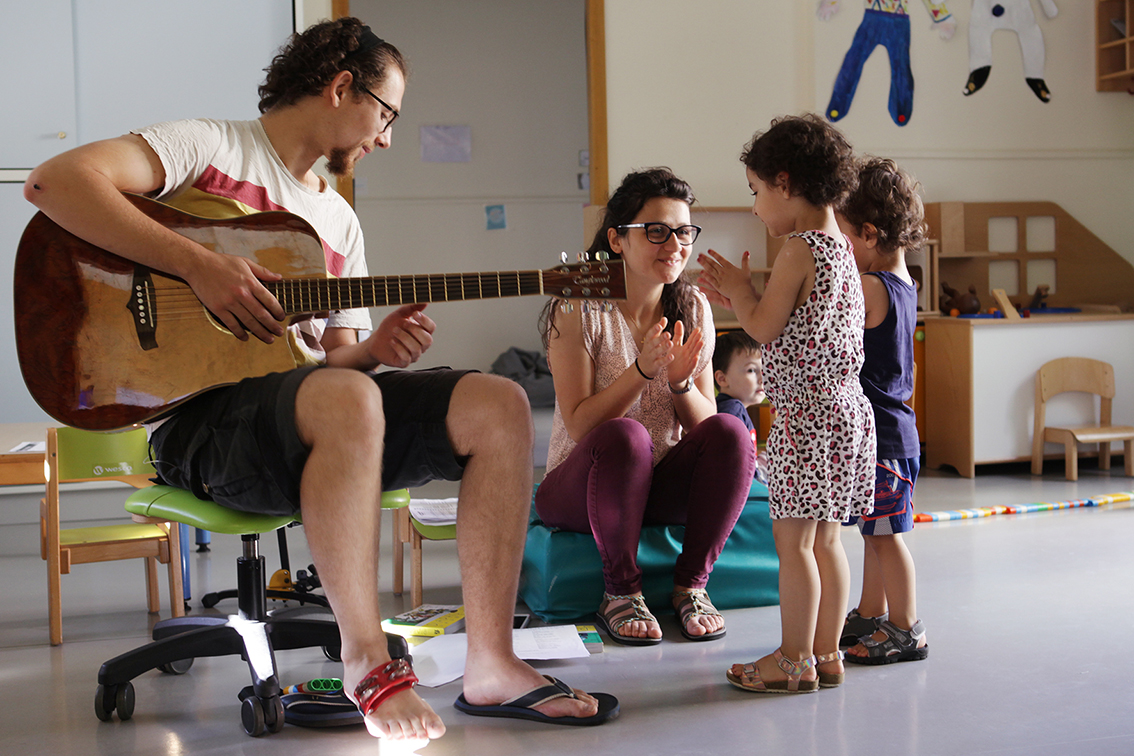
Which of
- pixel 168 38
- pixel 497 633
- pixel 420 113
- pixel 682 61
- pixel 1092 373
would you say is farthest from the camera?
pixel 420 113

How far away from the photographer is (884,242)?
1931 mm

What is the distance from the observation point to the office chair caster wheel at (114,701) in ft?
5.06

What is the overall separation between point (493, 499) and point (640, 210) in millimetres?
940

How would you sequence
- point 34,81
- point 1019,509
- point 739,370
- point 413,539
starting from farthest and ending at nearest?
point 34,81
point 1019,509
point 739,370
point 413,539

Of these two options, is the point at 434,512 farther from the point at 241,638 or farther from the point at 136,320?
the point at 136,320

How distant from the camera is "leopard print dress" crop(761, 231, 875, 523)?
162cm

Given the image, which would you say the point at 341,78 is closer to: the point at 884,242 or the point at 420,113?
the point at 884,242

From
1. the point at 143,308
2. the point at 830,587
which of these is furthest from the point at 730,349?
the point at 143,308

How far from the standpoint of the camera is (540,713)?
1.45 meters

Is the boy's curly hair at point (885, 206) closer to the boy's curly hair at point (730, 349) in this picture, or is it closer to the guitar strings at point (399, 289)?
the guitar strings at point (399, 289)

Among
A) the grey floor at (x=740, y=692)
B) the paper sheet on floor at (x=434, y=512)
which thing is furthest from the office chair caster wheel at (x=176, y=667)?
the paper sheet on floor at (x=434, y=512)

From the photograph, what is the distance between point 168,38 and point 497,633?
10.5 ft

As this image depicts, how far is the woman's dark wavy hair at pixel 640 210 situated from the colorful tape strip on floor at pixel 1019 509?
4.61 feet

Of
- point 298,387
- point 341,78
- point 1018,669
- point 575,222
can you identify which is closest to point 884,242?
point 1018,669
